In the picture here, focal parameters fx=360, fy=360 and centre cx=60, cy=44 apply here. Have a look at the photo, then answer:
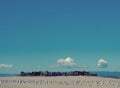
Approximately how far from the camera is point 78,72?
98625 mm

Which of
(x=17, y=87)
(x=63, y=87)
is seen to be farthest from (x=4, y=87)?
(x=63, y=87)

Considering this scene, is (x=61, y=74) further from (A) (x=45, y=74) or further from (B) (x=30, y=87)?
(B) (x=30, y=87)

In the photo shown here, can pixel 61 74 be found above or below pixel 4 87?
above

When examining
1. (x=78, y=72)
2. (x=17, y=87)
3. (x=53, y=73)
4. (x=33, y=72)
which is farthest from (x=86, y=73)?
(x=17, y=87)

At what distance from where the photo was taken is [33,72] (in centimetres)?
Result: 10125

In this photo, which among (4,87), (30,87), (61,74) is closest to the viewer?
(4,87)

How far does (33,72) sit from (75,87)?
2049 inches

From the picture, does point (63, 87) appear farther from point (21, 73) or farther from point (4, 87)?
point (21, 73)

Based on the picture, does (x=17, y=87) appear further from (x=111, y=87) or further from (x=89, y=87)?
(x=111, y=87)

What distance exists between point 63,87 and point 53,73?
159 ft

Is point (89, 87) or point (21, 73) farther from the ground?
point (21, 73)

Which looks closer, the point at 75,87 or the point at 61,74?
the point at 75,87

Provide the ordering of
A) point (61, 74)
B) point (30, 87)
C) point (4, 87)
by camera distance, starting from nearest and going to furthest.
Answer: point (4, 87), point (30, 87), point (61, 74)

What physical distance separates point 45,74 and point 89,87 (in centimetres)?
4904
